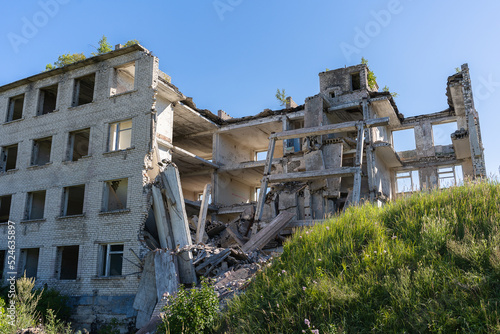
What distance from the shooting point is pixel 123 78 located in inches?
781

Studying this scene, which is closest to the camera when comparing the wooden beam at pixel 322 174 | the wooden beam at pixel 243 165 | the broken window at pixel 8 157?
the wooden beam at pixel 322 174

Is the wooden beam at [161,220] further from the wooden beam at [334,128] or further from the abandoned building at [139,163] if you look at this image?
the wooden beam at [334,128]

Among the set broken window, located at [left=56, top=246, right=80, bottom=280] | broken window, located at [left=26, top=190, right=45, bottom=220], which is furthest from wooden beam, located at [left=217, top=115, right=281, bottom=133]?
broken window, located at [left=56, top=246, right=80, bottom=280]

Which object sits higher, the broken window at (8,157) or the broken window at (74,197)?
the broken window at (8,157)

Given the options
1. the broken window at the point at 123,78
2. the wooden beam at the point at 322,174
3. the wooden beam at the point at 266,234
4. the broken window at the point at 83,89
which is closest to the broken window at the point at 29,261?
the broken window at the point at 83,89

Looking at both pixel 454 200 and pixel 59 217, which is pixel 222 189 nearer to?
pixel 59 217

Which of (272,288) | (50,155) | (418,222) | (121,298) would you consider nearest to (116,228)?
(121,298)

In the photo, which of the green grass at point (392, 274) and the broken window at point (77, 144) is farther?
the broken window at point (77, 144)

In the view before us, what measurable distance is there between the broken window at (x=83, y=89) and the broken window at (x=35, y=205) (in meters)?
4.40

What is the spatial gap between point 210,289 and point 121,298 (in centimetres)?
719

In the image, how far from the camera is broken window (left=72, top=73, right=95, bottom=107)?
20.0 meters

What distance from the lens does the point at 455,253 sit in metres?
7.89

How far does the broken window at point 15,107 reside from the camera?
2173cm

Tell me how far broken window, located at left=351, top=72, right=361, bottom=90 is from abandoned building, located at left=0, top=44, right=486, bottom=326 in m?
0.08
